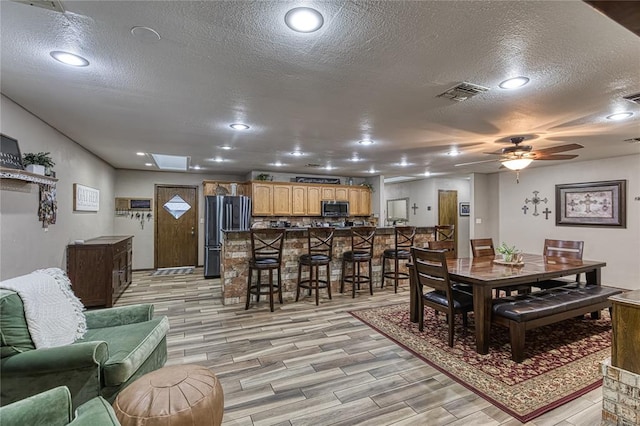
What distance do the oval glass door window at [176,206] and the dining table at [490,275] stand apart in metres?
6.10

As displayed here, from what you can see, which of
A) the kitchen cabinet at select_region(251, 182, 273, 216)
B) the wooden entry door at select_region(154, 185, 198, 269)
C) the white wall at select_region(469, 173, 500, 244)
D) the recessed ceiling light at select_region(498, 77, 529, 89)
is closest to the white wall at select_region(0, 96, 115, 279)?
the wooden entry door at select_region(154, 185, 198, 269)

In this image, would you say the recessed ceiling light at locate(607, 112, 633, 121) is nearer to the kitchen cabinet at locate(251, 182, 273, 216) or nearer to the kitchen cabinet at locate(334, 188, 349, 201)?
the kitchen cabinet at locate(334, 188, 349, 201)

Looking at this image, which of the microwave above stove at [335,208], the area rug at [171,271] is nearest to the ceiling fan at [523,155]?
the microwave above stove at [335,208]

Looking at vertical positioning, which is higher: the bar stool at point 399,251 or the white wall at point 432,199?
the white wall at point 432,199

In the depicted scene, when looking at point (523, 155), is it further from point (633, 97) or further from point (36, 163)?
point (36, 163)

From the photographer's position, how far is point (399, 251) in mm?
5211

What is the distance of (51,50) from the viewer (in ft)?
6.31

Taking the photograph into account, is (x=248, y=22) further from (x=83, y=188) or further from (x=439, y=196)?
(x=439, y=196)

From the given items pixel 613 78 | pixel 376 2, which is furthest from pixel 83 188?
pixel 613 78

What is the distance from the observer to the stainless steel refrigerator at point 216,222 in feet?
20.9

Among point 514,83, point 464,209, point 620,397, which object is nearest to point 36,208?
point 514,83

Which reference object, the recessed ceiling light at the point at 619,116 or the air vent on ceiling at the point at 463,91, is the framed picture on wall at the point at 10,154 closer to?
the air vent on ceiling at the point at 463,91

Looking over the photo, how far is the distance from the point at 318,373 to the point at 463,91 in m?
2.70

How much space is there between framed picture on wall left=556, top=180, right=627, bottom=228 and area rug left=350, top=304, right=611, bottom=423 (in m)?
2.85
